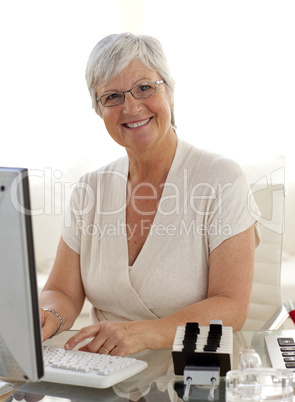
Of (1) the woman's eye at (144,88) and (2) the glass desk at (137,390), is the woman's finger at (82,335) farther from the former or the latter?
(1) the woman's eye at (144,88)

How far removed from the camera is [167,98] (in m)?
1.70

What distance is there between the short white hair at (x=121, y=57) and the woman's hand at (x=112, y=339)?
2.41ft

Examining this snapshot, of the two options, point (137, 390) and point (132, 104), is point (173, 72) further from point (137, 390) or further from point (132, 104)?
point (137, 390)

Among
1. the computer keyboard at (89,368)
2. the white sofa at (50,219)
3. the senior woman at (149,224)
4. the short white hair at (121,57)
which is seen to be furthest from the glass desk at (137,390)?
the white sofa at (50,219)

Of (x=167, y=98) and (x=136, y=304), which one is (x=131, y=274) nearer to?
(x=136, y=304)

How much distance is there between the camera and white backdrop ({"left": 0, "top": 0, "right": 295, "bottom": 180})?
343cm

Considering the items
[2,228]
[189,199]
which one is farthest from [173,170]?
[2,228]

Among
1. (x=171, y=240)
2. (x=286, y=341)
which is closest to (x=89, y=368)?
(x=286, y=341)

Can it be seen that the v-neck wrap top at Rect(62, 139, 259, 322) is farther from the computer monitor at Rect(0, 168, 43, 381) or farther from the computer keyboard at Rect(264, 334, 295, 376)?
the computer monitor at Rect(0, 168, 43, 381)

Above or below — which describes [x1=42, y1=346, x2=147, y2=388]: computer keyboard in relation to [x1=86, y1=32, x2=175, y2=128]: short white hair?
below

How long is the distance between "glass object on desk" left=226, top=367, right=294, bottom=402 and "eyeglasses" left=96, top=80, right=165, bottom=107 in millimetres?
958

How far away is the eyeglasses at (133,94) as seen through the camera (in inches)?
64.4

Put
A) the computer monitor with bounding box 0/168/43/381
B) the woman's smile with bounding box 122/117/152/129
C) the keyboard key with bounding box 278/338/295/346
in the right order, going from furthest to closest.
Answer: the woman's smile with bounding box 122/117/152/129 < the keyboard key with bounding box 278/338/295/346 < the computer monitor with bounding box 0/168/43/381

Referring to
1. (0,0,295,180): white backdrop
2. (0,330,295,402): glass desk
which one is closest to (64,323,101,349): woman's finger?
(0,330,295,402): glass desk
